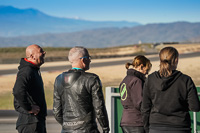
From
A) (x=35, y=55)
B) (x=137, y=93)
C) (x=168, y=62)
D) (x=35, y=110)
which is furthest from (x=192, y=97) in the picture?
(x=35, y=55)

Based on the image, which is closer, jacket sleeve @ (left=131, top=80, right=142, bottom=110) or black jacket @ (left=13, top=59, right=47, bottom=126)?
jacket sleeve @ (left=131, top=80, right=142, bottom=110)

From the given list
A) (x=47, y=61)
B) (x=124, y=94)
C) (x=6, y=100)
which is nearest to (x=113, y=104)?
(x=124, y=94)

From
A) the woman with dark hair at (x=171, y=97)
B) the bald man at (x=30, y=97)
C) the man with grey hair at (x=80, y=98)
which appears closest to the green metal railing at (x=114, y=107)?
the bald man at (x=30, y=97)

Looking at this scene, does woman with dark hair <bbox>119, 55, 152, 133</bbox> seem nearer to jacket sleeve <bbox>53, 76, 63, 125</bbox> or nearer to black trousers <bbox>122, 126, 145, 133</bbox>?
black trousers <bbox>122, 126, 145, 133</bbox>

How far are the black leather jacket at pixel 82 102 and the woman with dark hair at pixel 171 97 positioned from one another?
1.94 ft

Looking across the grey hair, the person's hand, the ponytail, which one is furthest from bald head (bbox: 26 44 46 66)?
the ponytail

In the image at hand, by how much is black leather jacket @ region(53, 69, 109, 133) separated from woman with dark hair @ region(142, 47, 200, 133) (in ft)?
1.94

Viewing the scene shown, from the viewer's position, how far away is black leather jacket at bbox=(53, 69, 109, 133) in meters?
3.76

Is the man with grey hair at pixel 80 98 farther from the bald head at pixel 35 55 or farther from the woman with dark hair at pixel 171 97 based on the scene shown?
the bald head at pixel 35 55

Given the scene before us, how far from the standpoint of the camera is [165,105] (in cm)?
379

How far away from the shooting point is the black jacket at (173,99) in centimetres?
370

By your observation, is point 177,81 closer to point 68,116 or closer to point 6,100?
point 68,116

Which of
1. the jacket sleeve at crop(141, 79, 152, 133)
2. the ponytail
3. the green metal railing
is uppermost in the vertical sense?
the ponytail

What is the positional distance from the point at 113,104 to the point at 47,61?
44826 millimetres
